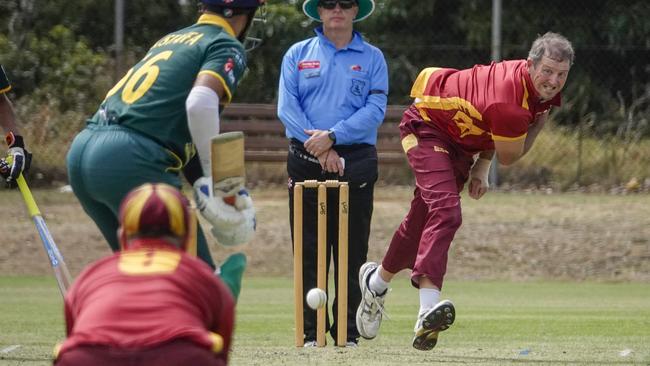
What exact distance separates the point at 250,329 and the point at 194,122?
174 inches

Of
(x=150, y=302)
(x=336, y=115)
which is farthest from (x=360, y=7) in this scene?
(x=150, y=302)

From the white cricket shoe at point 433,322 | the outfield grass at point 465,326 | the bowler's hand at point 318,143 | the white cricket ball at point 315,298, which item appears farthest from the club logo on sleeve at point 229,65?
the bowler's hand at point 318,143

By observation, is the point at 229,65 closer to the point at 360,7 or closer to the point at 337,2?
the point at 337,2

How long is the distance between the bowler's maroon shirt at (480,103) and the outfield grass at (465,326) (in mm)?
1130

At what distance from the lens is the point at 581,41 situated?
682 inches

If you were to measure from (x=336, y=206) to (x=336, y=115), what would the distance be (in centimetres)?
52

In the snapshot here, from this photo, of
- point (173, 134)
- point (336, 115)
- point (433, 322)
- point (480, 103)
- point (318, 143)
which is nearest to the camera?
point (173, 134)

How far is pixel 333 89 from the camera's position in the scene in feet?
26.8

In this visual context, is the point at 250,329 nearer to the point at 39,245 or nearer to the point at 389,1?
the point at 39,245

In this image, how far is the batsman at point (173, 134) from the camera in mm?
5039

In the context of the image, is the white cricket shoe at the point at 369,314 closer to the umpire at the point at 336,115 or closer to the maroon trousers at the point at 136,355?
the umpire at the point at 336,115

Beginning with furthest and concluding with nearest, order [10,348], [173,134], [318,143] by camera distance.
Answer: [318,143] → [10,348] → [173,134]

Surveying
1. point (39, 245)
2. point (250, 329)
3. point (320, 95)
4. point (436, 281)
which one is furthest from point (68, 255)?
point (436, 281)

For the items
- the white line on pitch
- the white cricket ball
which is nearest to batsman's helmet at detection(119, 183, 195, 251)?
the white cricket ball
